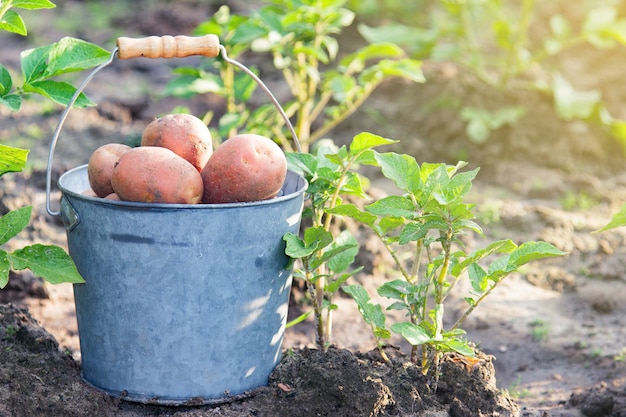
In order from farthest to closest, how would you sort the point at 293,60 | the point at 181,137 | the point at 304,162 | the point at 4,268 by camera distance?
1. the point at 293,60
2. the point at 304,162
3. the point at 181,137
4. the point at 4,268

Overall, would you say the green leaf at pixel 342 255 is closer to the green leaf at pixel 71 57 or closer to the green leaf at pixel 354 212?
the green leaf at pixel 354 212

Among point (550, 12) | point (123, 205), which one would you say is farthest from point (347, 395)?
point (550, 12)

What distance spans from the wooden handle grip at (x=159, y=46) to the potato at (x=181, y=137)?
187 mm

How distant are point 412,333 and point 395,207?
341 millimetres

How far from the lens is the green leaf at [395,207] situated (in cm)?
201

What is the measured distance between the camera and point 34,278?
305 cm

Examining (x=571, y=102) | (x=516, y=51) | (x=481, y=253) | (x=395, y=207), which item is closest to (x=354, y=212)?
(x=395, y=207)

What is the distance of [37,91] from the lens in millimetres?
1988

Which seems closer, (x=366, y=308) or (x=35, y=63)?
(x=35, y=63)

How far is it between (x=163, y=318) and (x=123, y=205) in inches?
13.0

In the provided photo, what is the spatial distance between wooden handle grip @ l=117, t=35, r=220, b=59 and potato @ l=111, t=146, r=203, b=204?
28 centimetres

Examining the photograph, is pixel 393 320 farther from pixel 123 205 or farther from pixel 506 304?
pixel 123 205

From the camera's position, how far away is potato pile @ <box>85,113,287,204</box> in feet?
6.45

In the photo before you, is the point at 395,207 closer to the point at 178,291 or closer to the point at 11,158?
the point at 178,291
